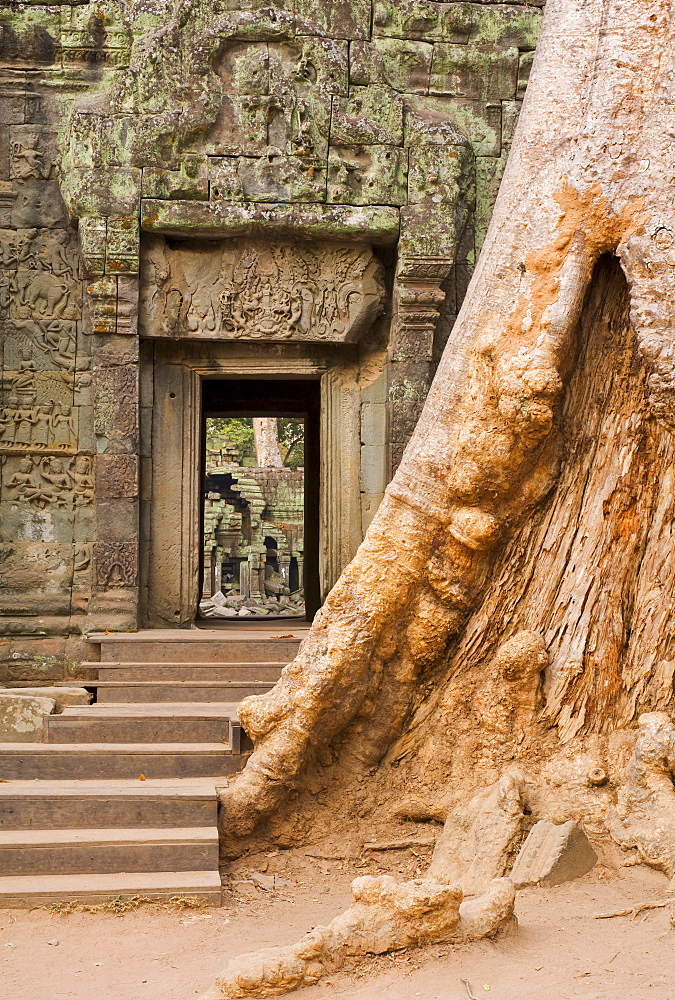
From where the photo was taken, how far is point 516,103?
745cm

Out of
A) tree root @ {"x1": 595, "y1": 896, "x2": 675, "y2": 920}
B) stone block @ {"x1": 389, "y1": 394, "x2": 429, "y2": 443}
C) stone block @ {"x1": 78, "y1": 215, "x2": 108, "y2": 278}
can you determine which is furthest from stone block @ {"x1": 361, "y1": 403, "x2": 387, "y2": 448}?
tree root @ {"x1": 595, "y1": 896, "x2": 675, "y2": 920}

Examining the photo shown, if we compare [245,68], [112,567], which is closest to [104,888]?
[112,567]

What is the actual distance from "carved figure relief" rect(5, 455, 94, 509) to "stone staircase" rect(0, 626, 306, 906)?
114cm

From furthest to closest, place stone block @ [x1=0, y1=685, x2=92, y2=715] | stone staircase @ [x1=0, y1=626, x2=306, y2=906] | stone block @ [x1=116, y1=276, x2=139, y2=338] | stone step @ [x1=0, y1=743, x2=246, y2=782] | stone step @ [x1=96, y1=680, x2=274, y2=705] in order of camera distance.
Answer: stone block @ [x1=116, y1=276, x2=139, y2=338]
stone step @ [x1=96, y1=680, x2=274, y2=705]
stone block @ [x1=0, y1=685, x2=92, y2=715]
stone step @ [x1=0, y1=743, x2=246, y2=782]
stone staircase @ [x1=0, y1=626, x2=306, y2=906]

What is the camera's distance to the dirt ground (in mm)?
3002

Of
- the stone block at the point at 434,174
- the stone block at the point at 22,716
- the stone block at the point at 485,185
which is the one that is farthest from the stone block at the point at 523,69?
the stone block at the point at 22,716

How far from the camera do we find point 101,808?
4496 millimetres

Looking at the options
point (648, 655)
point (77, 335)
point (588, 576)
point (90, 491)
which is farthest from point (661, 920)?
point (77, 335)

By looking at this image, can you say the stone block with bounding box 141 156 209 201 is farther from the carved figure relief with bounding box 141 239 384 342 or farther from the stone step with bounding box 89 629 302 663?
the stone step with bounding box 89 629 302 663

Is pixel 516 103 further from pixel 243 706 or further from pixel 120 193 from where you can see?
pixel 243 706

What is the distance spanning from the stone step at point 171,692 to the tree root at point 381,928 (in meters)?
2.84

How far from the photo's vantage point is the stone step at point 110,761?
196 inches

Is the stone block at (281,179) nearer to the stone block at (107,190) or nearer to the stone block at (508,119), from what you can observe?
the stone block at (107,190)

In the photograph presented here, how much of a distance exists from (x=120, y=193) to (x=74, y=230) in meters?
0.56
